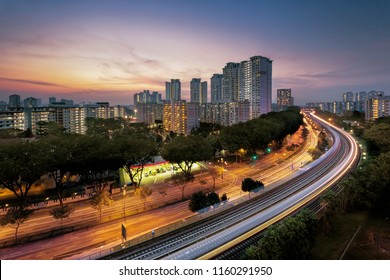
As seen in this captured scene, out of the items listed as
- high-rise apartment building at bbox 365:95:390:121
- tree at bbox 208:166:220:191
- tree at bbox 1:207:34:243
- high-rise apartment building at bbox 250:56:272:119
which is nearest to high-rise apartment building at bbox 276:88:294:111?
high-rise apartment building at bbox 365:95:390:121

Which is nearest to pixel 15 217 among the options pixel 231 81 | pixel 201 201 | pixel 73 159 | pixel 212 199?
pixel 73 159

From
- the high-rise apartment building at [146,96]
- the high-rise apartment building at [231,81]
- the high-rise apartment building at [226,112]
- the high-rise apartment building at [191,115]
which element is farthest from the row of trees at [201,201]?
the high-rise apartment building at [146,96]

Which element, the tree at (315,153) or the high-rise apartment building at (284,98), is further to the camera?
the high-rise apartment building at (284,98)

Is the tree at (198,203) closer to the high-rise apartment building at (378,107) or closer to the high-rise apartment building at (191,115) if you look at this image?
the high-rise apartment building at (191,115)

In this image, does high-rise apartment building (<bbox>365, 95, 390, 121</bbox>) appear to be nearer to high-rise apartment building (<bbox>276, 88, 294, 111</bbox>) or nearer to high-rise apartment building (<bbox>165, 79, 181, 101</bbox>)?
high-rise apartment building (<bbox>165, 79, 181, 101</bbox>)

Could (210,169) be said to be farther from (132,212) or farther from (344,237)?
(344,237)
